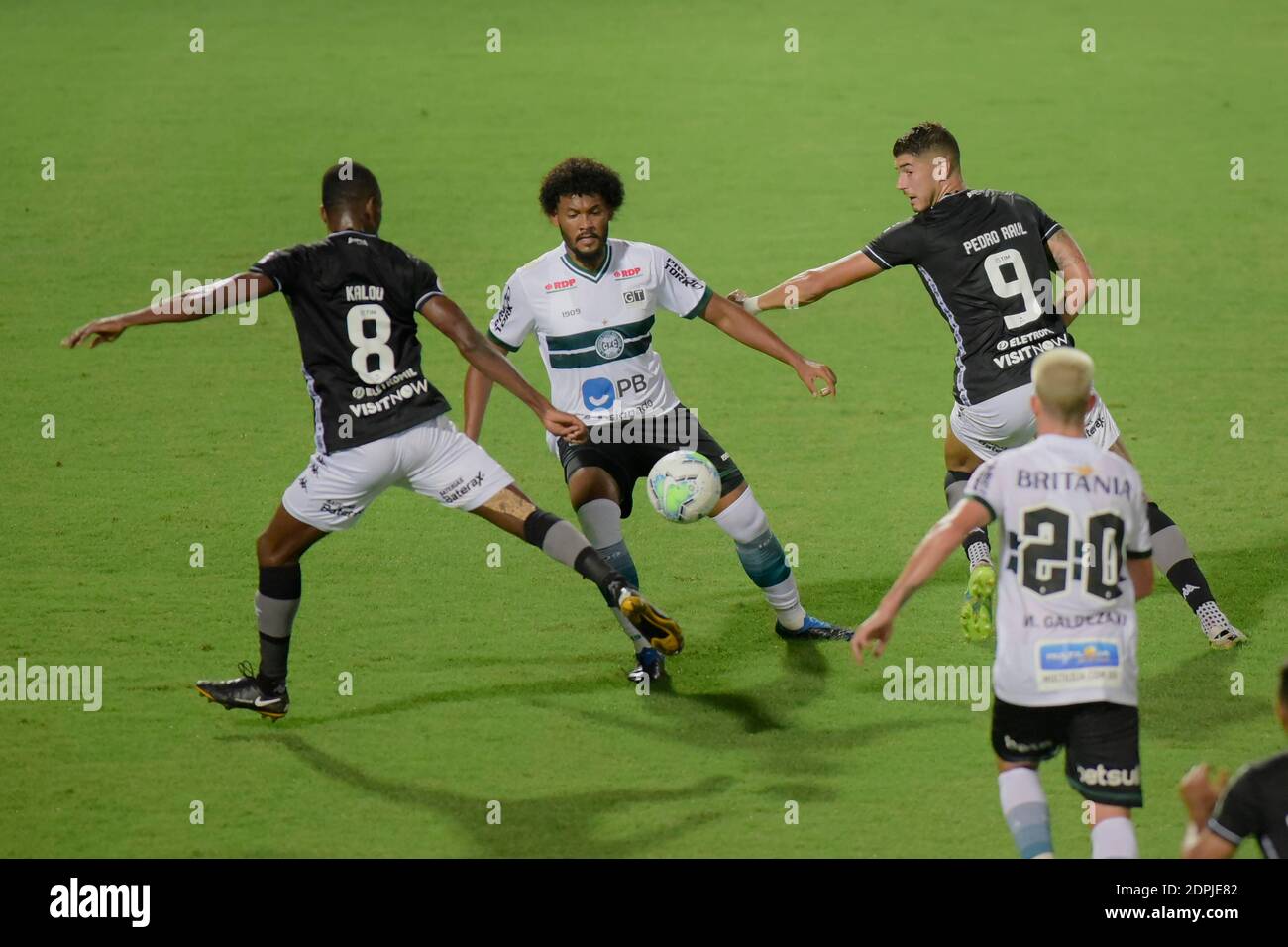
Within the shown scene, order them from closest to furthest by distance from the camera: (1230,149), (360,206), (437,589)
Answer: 1. (360,206)
2. (437,589)
3. (1230,149)

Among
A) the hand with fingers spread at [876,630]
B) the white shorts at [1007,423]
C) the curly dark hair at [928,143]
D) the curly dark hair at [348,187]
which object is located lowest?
the hand with fingers spread at [876,630]

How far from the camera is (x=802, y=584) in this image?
852 cm

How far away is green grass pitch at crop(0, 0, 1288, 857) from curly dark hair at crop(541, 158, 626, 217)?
201 centimetres

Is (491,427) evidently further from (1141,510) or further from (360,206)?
(1141,510)

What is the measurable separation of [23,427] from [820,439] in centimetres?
501

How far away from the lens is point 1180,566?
7.57m

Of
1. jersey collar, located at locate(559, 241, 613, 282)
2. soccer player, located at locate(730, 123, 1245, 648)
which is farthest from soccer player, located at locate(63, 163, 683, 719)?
soccer player, located at locate(730, 123, 1245, 648)

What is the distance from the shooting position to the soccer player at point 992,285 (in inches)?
296

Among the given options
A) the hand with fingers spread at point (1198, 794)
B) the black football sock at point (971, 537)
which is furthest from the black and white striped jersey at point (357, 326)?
the hand with fingers spread at point (1198, 794)

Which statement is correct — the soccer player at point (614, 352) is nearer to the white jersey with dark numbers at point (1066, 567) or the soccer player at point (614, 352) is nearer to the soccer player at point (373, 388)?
the soccer player at point (373, 388)

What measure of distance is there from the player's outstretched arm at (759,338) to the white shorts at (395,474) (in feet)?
4.44

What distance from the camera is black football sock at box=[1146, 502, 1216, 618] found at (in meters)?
7.57

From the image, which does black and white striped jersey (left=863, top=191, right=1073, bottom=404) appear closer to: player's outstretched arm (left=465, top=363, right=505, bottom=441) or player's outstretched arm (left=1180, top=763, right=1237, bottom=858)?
player's outstretched arm (left=465, top=363, right=505, bottom=441)
